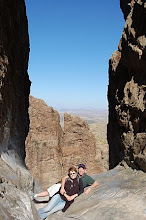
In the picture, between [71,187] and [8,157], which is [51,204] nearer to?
[71,187]

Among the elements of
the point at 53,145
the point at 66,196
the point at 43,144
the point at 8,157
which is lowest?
the point at 53,145

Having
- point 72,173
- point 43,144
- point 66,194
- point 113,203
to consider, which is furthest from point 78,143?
point 72,173

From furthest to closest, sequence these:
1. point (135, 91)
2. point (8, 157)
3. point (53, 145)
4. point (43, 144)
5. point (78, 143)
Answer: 1. point (78, 143)
2. point (53, 145)
3. point (43, 144)
4. point (135, 91)
5. point (8, 157)

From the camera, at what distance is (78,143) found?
102 ft

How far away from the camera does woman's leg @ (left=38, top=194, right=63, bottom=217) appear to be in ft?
20.9

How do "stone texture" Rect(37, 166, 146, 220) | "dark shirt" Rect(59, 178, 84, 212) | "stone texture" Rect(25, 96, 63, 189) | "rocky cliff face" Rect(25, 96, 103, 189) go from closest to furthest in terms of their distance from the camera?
"stone texture" Rect(37, 166, 146, 220) → "dark shirt" Rect(59, 178, 84, 212) → "stone texture" Rect(25, 96, 63, 189) → "rocky cliff face" Rect(25, 96, 103, 189)

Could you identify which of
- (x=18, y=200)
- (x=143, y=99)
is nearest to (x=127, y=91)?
(x=143, y=99)

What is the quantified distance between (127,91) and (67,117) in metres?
20.9

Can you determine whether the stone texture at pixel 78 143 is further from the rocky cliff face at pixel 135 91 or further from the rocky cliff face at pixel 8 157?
the rocky cliff face at pixel 8 157

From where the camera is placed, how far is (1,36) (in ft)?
26.5

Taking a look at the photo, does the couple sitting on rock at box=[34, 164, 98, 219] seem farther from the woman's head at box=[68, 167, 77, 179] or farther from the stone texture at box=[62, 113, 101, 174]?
the stone texture at box=[62, 113, 101, 174]

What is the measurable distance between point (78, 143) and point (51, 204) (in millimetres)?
24872

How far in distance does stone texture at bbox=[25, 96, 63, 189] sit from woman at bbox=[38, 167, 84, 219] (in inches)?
871

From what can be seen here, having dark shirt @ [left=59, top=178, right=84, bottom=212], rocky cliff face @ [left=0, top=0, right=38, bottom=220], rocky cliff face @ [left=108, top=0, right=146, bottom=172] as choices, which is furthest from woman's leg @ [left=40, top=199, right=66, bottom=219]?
rocky cliff face @ [left=108, top=0, right=146, bottom=172]
